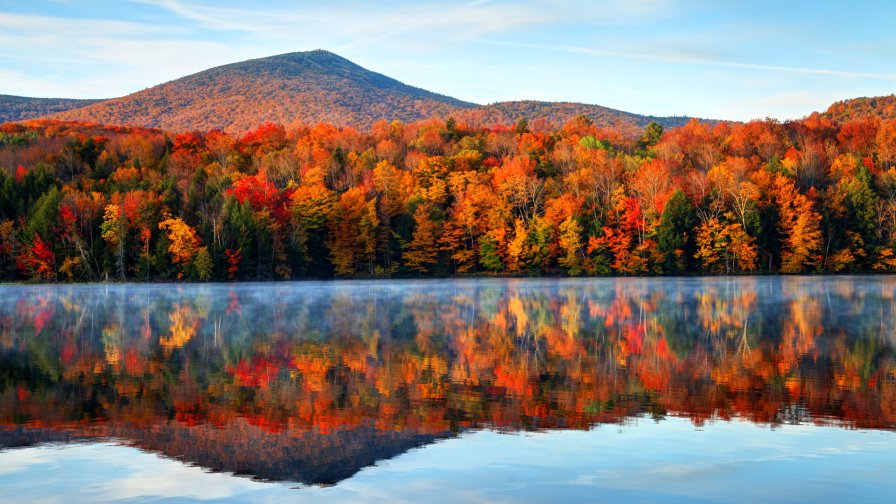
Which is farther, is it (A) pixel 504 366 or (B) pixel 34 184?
(B) pixel 34 184

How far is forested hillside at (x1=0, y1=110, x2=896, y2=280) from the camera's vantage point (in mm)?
78688

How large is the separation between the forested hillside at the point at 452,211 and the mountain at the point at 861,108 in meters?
31.8

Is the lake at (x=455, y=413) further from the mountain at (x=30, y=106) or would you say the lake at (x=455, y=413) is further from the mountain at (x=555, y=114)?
the mountain at (x=30, y=106)

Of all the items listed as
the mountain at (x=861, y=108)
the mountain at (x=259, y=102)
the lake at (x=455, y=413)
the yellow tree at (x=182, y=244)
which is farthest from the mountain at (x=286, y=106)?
the lake at (x=455, y=413)

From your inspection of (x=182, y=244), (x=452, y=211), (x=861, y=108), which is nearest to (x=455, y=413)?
(x=182, y=244)

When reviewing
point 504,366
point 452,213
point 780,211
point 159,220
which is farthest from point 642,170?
point 504,366

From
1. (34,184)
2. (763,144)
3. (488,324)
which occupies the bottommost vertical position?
(488,324)

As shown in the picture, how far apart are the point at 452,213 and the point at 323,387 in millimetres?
78061

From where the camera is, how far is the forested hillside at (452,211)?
78.7 meters

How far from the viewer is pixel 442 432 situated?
501 inches

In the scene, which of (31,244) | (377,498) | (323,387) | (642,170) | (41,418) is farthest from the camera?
(642,170)

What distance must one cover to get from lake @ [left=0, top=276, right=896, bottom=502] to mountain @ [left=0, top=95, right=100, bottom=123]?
14292 centimetres

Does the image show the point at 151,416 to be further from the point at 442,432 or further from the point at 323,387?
the point at 442,432

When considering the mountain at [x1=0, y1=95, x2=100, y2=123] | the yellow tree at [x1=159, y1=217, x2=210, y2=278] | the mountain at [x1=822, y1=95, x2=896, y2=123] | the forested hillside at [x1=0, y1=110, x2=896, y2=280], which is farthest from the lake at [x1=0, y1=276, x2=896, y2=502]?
the mountain at [x1=0, y1=95, x2=100, y2=123]
